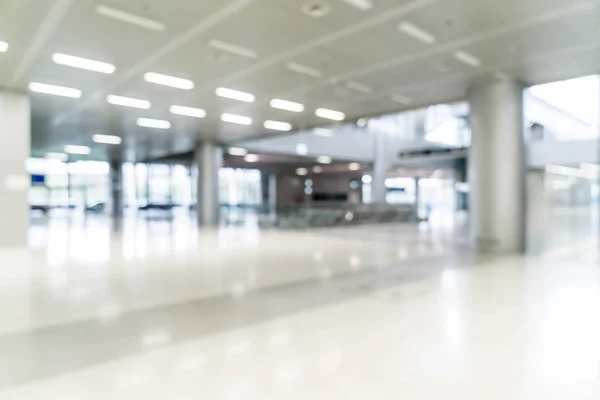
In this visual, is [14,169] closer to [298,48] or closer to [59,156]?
[298,48]

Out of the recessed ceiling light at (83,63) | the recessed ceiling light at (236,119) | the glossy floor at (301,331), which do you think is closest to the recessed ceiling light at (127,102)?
the recessed ceiling light at (83,63)

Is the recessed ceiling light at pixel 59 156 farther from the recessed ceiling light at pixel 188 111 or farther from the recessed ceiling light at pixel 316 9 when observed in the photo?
the recessed ceiling light at pixel 316 9

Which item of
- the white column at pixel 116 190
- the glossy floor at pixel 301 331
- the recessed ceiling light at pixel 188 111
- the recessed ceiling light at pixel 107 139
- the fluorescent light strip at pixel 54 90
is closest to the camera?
the glossy floor at pixel 301 331

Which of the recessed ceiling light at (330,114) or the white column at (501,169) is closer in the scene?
the white column at (501,169)

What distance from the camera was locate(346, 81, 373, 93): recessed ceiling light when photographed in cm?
1035

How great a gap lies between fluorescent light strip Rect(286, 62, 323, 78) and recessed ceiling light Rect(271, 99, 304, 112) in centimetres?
272

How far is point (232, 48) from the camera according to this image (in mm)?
7910

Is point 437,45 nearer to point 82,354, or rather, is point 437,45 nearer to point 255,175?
point 82,354

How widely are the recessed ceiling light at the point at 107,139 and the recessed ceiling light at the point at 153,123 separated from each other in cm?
360

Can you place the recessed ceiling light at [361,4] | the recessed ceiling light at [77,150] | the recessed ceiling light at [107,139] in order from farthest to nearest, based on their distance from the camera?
the recessed ceiling light at [77,150]
the recessed ceiling light at [107,139]
the recessed ceiling light at [361,4]

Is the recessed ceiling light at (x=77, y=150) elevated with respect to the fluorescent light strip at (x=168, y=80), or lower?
elevated

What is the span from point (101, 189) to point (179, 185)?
6.88 m

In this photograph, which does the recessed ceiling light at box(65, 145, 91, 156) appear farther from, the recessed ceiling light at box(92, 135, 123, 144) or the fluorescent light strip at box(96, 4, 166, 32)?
the fluorescent light strip at box(96, 4, 166, 32)

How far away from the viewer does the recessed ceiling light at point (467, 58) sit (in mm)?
8144
